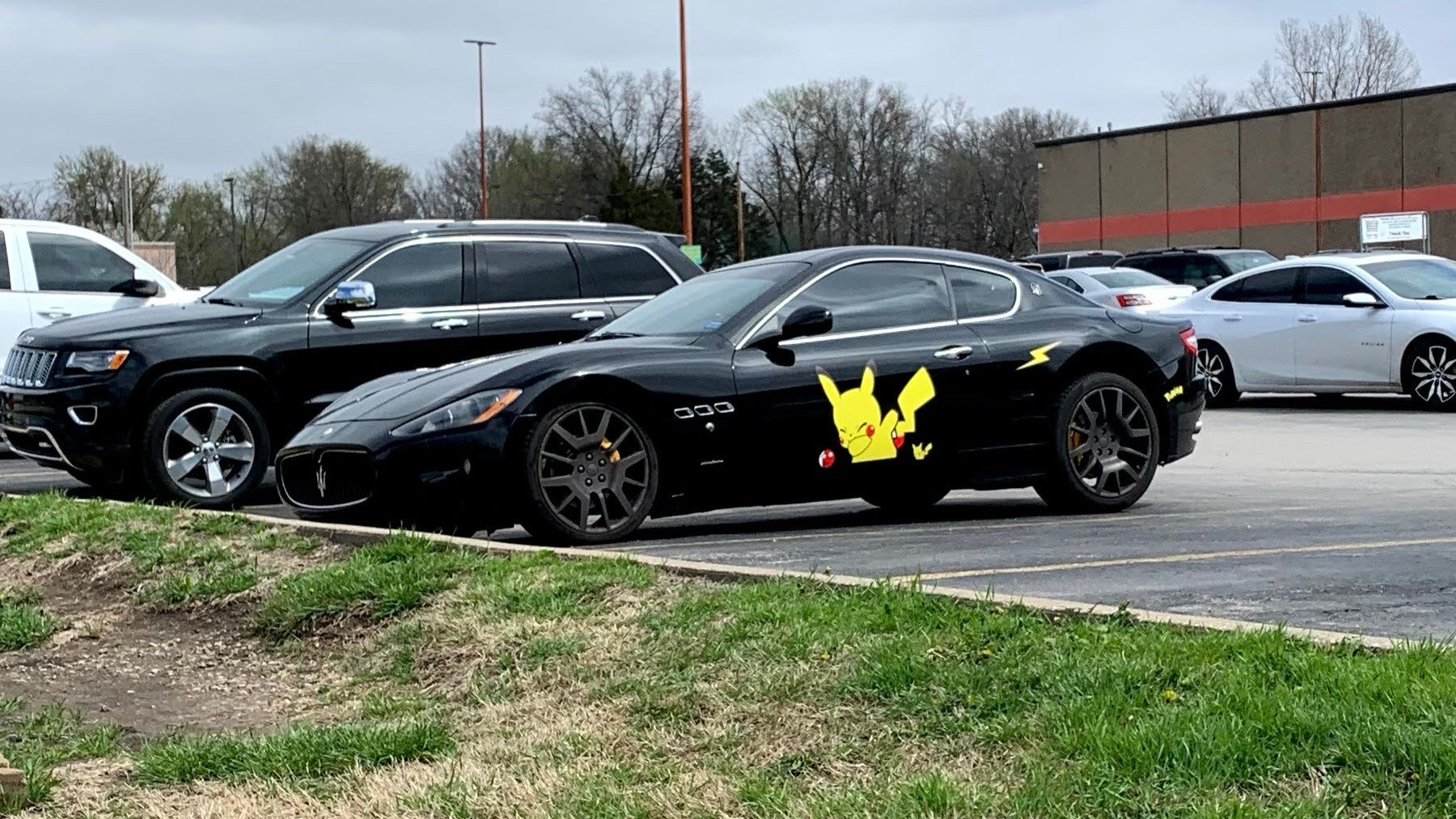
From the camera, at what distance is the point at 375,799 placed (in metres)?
4.39

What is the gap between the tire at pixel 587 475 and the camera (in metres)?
8.05

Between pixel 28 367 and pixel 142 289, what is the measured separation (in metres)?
3.08

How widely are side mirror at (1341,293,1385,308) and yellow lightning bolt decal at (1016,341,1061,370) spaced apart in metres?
9.88

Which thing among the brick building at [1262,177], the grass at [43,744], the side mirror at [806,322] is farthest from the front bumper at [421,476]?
the brick building at [1262,177]

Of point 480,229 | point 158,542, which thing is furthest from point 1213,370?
point 158,542

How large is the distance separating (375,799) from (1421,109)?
52432 millimetres

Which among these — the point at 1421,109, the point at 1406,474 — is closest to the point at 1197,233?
the point at 1421,109

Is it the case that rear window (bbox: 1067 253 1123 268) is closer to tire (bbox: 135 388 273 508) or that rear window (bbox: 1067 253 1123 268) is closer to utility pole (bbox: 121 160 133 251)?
tire (bbox: 135 388 273 508)

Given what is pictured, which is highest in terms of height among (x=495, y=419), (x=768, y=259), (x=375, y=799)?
(x=768, y=259)

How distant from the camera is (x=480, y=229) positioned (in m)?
11.7

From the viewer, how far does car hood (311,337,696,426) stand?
8.20m

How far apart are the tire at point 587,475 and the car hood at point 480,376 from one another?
0.22m

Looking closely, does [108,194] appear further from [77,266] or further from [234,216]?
[77,266]

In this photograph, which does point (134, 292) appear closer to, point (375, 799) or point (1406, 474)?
point (1406, 474)
